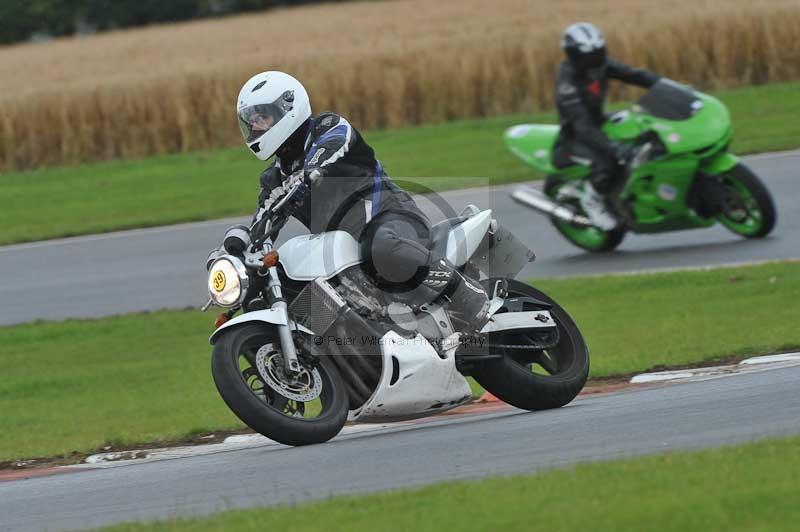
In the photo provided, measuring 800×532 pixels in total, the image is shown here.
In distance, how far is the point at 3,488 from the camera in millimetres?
7031

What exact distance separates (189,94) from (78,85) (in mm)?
3172

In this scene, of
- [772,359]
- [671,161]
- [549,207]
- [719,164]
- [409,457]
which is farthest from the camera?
[549,207]

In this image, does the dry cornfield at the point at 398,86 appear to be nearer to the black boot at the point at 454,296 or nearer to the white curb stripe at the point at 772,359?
the white curb stripe at the point at 772,359

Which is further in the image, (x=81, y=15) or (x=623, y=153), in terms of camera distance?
(x=81, y=15)

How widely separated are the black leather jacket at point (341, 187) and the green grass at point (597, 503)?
2.14 m

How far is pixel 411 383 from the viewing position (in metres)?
7.22

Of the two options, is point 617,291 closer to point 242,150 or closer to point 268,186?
point 268,186

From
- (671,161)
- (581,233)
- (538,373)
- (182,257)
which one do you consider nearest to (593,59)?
(671,161)

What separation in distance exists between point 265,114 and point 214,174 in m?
14.2

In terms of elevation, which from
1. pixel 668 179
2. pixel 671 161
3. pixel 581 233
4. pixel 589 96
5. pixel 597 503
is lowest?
pixel 581 233

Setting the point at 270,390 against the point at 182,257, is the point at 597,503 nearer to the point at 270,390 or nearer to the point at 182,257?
the point at 270,390

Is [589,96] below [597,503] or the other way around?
below

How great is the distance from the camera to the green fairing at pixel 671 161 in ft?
44.7

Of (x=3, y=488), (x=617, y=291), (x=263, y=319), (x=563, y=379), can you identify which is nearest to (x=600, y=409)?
(x=563, y=379)
